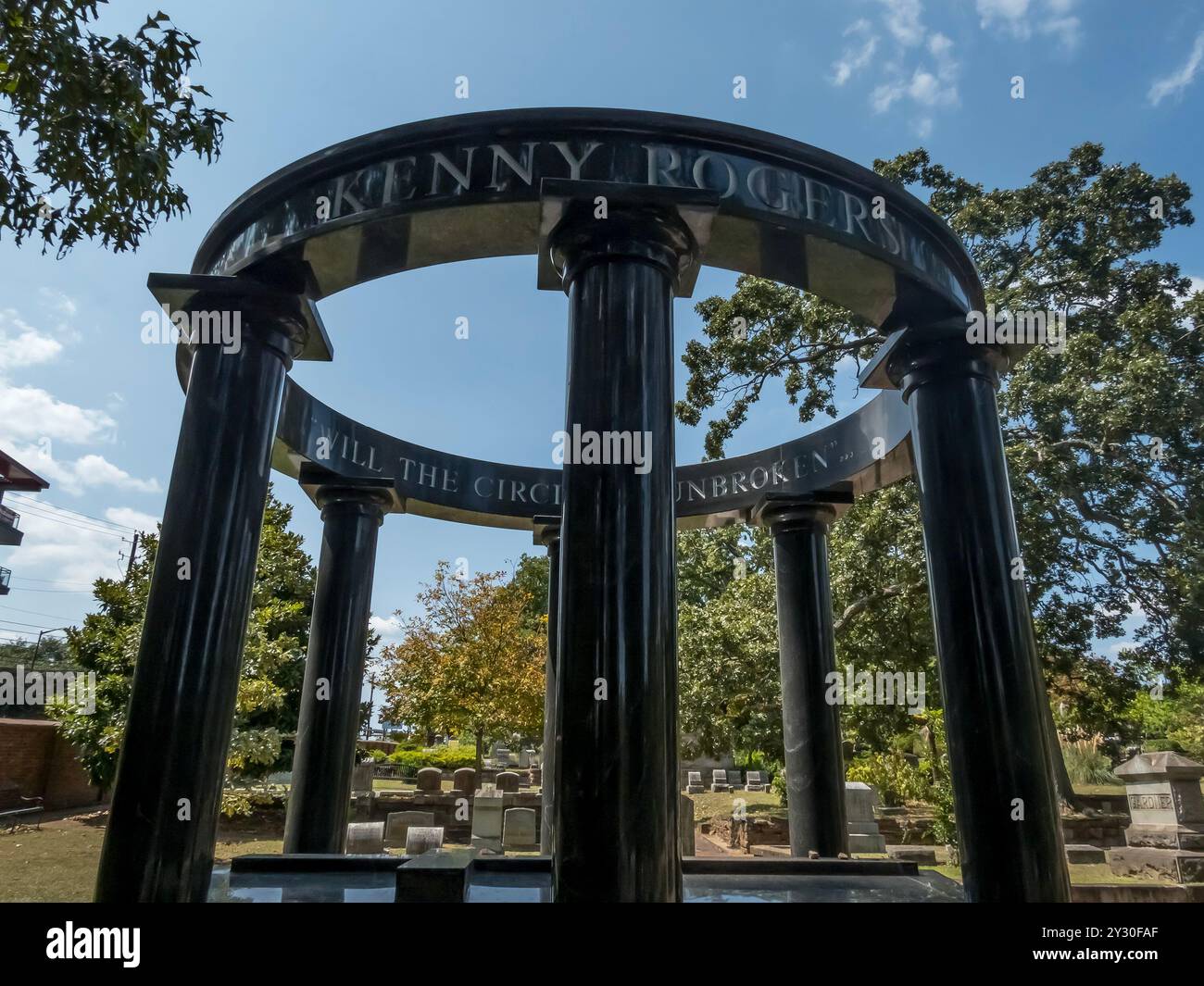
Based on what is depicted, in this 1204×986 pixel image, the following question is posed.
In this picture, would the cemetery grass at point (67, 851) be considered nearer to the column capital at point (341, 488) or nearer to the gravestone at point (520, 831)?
the column capital at point (341, 488)

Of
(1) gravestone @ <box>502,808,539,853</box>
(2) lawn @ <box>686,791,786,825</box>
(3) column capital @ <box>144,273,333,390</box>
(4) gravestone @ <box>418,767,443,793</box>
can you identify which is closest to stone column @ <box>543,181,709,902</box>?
(3) column capital @ <box>144,273,333,390</box>

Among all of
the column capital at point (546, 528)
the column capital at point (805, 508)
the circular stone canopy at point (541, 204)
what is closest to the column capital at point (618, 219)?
the circular stone canopy at point (541, 204)

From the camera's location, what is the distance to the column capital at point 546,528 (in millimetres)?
13312

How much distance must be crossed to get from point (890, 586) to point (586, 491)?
63.9ft

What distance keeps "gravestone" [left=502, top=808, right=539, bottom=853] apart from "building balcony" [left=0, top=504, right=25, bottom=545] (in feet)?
95.8

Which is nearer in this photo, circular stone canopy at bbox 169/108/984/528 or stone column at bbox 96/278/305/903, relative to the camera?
stone column at bbox 96/278/305/903

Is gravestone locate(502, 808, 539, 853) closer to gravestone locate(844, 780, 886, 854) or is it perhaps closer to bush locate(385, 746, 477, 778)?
gravestone locate(844, 780, 886, 854)

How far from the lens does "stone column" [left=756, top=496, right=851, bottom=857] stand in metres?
10.6

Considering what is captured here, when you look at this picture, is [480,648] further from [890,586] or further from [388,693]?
[890,586]

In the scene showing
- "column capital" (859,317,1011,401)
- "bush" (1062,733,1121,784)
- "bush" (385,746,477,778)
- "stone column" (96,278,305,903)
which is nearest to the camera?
"stone column" (96,278,305,903)

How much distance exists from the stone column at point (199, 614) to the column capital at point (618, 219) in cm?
280

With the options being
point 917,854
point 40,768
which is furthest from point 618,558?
point 40,768
